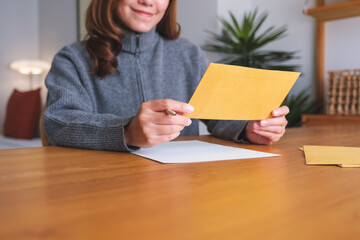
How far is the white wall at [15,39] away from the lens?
4.15 metres

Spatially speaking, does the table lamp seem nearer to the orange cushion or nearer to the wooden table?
the orange cushion

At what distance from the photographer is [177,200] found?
364 millimetres

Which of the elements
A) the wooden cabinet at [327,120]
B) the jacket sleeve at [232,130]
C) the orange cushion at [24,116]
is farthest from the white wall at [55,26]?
the jacket sleeve at [232,130]

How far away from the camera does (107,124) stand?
0.78 m

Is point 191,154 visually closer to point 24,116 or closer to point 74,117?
point 74,117

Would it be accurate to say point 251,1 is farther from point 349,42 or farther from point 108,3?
point 108,3

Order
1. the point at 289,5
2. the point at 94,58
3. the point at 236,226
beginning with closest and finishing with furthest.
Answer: the point at 236,226 < the point at 94,58 < the point at 289,5

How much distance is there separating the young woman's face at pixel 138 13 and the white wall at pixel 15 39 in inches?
137

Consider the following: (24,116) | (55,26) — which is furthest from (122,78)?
(55,26)

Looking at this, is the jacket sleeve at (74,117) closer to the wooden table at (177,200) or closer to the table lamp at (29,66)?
the wooden table at (177,200)

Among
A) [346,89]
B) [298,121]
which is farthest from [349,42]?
[298,121]

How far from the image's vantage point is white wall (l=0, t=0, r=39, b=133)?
4152mm

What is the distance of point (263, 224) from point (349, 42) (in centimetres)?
258

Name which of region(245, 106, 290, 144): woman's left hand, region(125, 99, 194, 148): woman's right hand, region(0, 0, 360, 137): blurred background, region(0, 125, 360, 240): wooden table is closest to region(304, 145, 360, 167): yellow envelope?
region(0, 125, 360, 240): wooden table
